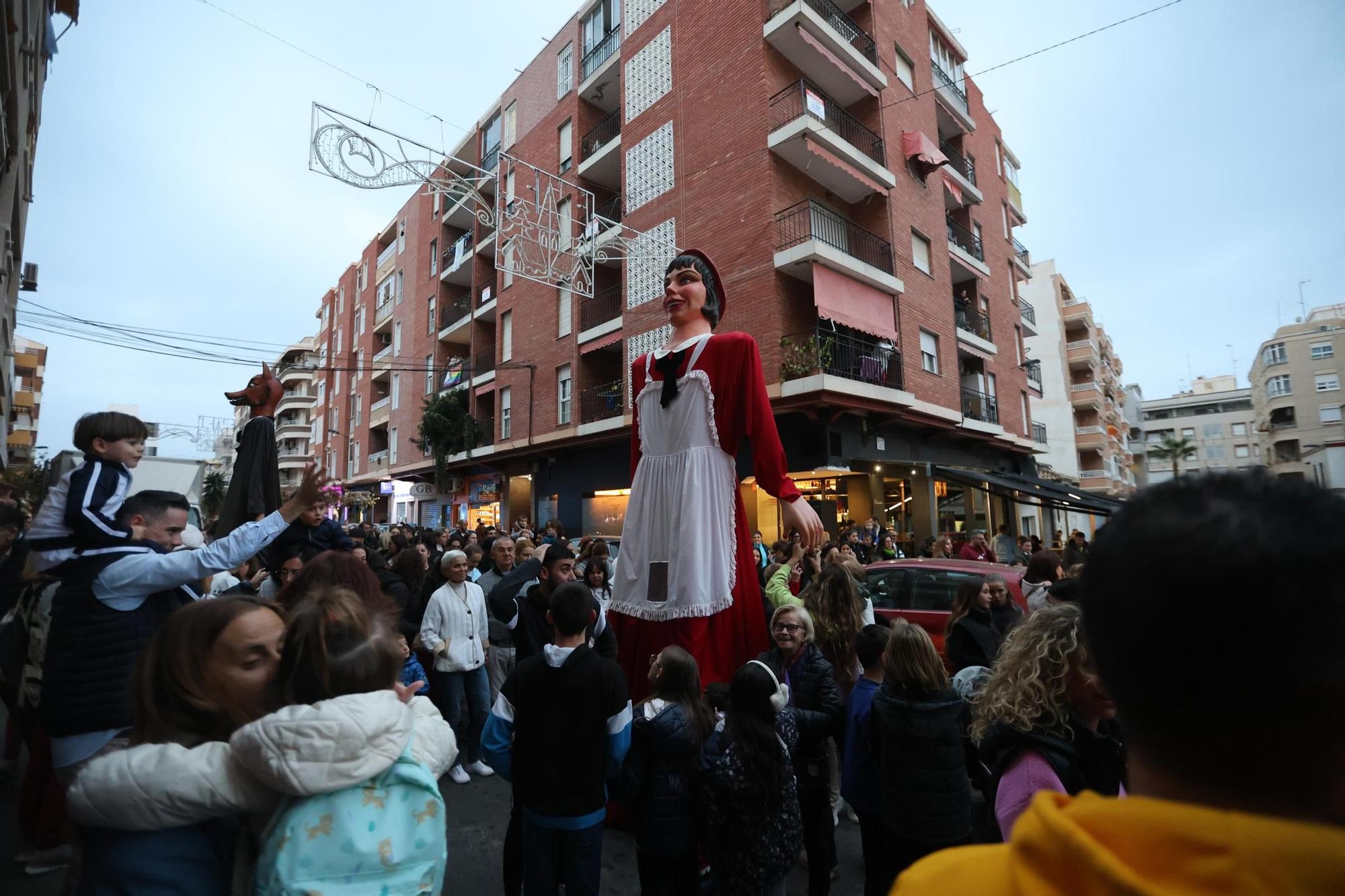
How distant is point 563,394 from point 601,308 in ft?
9.28

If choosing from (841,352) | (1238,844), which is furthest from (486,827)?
(841,352)

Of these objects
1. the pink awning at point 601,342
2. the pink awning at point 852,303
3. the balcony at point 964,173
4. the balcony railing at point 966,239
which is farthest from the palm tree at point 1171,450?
the pink awning at point 601,342

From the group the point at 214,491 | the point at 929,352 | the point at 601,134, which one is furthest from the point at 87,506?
the point at 214,491

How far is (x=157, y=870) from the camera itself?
4.67ft

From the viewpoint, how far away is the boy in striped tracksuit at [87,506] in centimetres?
257

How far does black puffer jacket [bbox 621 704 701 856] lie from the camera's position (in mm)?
2732

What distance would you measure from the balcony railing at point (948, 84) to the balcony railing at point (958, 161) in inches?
46.1

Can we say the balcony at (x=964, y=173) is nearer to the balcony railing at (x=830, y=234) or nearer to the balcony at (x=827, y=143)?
the balcony at (x=827, y=143)

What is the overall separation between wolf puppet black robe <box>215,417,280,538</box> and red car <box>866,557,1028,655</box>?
18.4ft

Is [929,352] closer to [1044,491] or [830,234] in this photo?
[830,234]

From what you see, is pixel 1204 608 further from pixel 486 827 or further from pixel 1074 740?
pixel 486 827

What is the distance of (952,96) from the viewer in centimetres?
2070

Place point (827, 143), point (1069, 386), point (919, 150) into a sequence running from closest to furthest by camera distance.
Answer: point (827, 143), point (919, 150), point (1069, 386)

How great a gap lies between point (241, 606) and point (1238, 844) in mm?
1986
